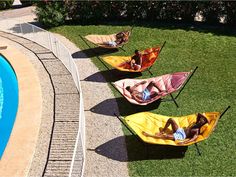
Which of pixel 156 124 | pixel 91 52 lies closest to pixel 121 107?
pixel 156 124

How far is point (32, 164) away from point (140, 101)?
4.79 metres

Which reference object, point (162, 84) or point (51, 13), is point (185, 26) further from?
point (162, 84)

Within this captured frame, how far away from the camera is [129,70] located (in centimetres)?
1836

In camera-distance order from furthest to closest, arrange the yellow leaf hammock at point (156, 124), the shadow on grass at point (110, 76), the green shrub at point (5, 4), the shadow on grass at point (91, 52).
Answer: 1. the green shrub at point (5, 4)
2. the shadow on grass at point (91, 52)
3. the shadow on grass at point (110, 76)
4. the yellow leaf hammock at point (156, 124)

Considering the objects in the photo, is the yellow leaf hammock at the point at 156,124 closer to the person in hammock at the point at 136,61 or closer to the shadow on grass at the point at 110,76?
the person in hammock at the point at 136,61

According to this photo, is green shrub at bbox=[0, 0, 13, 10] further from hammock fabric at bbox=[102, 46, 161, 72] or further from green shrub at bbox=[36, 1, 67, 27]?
hammock fabric at bbox=[102, 46, 161, 72]

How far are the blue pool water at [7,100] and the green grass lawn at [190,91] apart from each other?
432 cm

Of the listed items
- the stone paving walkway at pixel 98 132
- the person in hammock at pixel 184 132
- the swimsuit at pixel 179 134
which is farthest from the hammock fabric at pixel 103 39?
the swimsuit at pixel 179 134

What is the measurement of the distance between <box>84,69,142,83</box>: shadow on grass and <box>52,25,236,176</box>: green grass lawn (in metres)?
0.05

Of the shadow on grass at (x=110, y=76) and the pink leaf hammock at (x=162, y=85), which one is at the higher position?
the pink leaf hammock at (x=162, y=85)

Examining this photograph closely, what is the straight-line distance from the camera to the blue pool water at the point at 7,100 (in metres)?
16.2

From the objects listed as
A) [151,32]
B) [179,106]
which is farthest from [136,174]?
[151,32]

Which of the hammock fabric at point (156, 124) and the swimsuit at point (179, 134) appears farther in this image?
the swimsuit at point (179, 134)

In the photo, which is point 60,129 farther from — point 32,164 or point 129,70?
point 129,70
